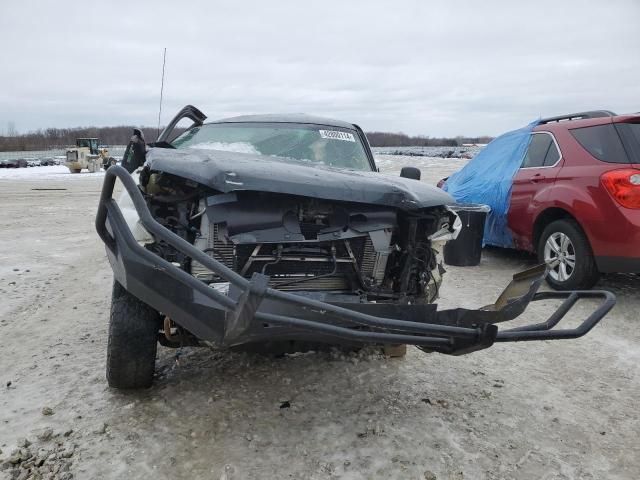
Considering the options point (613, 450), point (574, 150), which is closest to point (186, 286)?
point (613, 450)

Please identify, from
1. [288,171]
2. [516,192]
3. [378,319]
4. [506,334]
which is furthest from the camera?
[516,192]

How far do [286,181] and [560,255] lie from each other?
12.3 ft

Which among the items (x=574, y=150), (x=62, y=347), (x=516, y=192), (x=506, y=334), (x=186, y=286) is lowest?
(x=62, y=347)

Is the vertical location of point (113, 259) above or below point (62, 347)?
above

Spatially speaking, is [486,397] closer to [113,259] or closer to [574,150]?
[113,259]

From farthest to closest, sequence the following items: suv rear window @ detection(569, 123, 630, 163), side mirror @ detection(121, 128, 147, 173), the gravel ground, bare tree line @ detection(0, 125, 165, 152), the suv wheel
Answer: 1. bare tree line @ detection(0, 125, 165, 152)
2. the suv wheel
3. suv rear window @ detection(569, 123, 630, 163)
4. side mirror @ detection(121, 128, 147, 173)
5. the gravel ground

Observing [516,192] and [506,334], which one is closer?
[506,334]

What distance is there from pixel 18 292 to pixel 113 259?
10.2ft

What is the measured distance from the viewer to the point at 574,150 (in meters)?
5.34

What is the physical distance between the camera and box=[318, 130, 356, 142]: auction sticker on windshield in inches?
186

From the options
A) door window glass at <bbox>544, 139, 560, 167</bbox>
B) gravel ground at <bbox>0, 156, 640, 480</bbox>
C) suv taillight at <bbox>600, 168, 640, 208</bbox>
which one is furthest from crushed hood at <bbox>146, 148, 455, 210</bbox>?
door window glass at <bbox>544, 139, 560, 167</bbox>

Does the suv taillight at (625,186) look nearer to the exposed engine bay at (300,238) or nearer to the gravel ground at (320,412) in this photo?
the gravel ground at (320,412)

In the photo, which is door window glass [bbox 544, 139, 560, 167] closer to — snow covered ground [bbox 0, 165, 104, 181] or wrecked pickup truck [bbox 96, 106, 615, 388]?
wrecked pickup truck [bbox 96, 106, 615, 388]

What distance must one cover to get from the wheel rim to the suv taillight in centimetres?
71
